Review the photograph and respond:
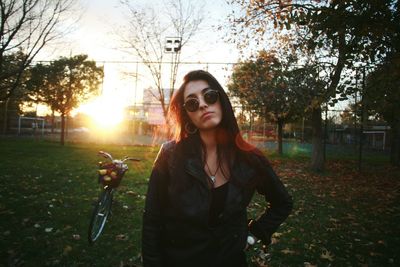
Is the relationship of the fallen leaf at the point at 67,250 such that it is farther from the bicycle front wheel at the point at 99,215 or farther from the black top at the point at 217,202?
the black top at the point at 217,202

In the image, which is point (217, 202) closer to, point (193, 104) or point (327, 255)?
point (193, 104)

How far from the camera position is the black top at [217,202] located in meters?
1.78

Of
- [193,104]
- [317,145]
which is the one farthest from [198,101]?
[317,145]

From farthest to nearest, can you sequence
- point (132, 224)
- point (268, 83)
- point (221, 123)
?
point (268, 83)
point (132, 224)
point (221, 123)

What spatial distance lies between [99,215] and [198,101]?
4159mm

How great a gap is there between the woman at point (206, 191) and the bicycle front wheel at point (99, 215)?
11.6ft

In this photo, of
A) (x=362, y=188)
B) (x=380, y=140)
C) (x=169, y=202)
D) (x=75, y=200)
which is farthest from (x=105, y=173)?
(x=380, y=140)

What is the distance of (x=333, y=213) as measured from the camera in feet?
22.4

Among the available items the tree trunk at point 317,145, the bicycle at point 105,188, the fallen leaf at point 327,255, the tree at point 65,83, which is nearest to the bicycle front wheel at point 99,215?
the bicycle at point 105,188

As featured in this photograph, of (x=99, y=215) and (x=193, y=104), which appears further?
(x=99, y=215)

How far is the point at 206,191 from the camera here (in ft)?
5.84

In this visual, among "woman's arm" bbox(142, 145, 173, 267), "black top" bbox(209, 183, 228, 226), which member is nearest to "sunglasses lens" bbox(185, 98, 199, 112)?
"woman's arm" bbox(142, 145, 173, 267)

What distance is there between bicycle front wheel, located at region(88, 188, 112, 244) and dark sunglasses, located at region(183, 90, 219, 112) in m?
3.82

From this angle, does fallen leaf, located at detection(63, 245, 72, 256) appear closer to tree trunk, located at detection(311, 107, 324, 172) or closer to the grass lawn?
the grass lawn
